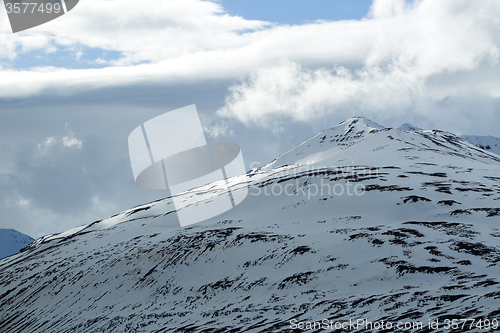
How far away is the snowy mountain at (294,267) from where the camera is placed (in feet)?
108

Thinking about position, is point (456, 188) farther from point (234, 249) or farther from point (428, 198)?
point (234, 249)

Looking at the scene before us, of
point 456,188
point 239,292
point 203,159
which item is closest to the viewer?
point 239,292

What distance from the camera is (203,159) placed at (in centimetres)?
6762

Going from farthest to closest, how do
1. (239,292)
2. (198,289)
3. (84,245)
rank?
1. (84,245)
2. (198,289)
3. (239,292)

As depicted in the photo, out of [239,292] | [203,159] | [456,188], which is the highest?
[203,159]

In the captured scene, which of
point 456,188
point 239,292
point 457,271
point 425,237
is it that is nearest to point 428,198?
point 456,188

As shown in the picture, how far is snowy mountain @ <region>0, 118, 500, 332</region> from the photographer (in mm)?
32812

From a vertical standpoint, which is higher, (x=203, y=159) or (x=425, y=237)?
(x=203, y=159)

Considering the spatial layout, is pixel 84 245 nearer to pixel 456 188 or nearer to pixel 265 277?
pixel 265 277

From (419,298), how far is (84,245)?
70.1m

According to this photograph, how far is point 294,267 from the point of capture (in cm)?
4806

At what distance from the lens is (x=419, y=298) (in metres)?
30.9

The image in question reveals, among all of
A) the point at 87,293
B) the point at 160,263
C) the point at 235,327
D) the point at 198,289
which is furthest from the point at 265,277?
the point at 87,293

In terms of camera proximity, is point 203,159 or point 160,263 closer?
point 160,263
